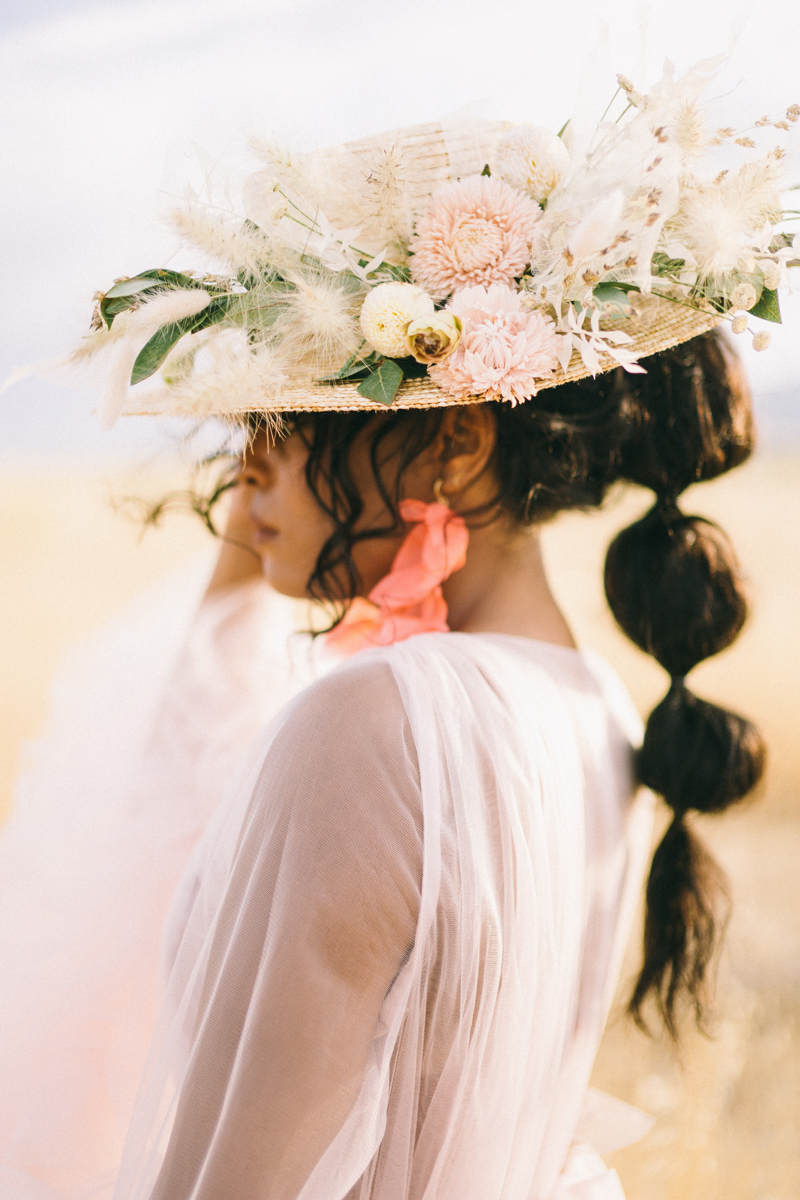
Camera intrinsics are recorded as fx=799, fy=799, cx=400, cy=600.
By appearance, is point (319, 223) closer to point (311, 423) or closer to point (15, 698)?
point (311, 423)

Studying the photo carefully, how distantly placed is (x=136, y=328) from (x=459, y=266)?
313 millimetres

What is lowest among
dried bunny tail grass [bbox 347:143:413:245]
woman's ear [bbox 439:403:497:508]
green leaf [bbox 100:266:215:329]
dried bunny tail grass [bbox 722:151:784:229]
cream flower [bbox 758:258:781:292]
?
woman's ear [bbox 439:403:497:508]

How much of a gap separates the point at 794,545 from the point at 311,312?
13.5 feet

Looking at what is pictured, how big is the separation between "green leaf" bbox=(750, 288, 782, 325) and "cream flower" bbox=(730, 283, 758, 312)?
40mm

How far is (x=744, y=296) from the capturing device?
717 millimetres

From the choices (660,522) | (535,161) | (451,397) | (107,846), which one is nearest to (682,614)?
(660,522)

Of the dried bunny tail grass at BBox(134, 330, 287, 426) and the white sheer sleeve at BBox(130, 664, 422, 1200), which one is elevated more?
the dried bunny tail grass at BBox(134, 330, 287, 426)

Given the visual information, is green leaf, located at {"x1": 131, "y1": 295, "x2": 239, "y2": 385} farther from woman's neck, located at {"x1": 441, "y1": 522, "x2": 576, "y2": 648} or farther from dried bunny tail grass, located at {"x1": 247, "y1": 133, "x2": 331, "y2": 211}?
woman's neck, located at {"x1": 441, "y1": 522, "x2": 576, "y2": 648}

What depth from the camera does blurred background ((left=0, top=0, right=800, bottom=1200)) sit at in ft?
2.78

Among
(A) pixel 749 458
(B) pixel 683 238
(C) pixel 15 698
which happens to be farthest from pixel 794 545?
(C) pixel 15 698

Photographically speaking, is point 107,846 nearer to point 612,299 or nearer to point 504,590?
point 504,590

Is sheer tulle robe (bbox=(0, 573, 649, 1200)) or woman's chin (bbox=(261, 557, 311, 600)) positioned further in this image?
woman's chin (bbox=(261, 557, 311, 600))

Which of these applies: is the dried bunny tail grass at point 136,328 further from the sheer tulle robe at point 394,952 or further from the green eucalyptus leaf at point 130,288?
the sheer tulle robe at point 394,952

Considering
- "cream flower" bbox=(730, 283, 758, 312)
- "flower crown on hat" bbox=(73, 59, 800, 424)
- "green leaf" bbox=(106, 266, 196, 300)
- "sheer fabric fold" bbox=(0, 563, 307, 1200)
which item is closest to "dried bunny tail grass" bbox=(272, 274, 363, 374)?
"flower crown on hat" bbox=(73, 59, 800, 424)
